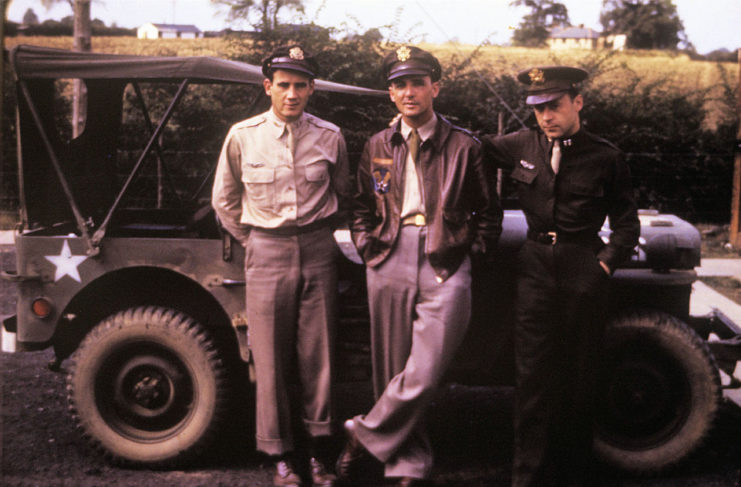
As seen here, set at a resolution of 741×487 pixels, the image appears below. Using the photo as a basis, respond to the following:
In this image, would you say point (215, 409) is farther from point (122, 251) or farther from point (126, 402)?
point (122, 251)

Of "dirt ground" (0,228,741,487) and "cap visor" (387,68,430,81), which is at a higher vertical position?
"cap visor" (387,68,430,81)

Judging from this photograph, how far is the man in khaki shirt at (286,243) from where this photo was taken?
3.84 meters

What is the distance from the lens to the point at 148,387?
4168 mm

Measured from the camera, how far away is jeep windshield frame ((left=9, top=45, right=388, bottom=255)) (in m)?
4.13

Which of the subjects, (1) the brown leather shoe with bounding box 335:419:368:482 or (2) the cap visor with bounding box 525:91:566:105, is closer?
(2) the cap visor with bounding box 525:91:566:105

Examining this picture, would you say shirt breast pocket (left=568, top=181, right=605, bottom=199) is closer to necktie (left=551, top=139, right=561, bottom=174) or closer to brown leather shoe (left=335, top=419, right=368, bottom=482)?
necktie (left=551, top=139, right=561, bottom=174)

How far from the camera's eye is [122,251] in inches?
164

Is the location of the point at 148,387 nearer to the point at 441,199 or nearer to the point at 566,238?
the point at 441,199

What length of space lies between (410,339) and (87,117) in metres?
2.96

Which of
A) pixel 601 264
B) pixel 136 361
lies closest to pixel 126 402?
pixel 136 361

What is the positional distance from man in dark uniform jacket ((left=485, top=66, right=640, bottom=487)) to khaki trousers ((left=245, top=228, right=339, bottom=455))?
0.94m

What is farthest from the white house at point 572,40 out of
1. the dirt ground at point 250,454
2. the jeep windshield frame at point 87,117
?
the dirt ground at point 250,454

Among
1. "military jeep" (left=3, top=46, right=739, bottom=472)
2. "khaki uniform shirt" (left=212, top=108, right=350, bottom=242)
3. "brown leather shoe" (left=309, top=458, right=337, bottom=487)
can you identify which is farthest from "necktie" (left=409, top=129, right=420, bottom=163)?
"brown leather shoe" (left=309, top=458, right=337, bottom=487)

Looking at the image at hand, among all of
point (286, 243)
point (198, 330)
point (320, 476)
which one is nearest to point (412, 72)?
point (286, 243)
